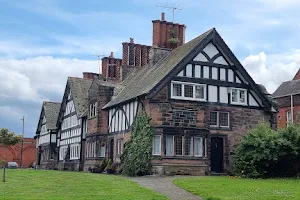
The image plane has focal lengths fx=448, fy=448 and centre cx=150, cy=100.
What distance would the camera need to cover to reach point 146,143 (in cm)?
2978

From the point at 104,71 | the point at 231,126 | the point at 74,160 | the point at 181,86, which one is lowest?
the point at 74,160

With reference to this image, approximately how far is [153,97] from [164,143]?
322 centimetres

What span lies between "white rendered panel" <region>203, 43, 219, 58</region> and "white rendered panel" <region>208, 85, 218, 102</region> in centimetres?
233

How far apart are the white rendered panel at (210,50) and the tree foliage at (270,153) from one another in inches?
277

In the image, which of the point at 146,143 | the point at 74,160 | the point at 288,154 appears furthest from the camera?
the point at 74,160

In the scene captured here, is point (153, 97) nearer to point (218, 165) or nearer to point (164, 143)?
point (164, 143)

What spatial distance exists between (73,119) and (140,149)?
2082cm

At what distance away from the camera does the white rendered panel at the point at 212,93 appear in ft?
107

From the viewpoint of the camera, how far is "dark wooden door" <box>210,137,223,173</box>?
1289 inches

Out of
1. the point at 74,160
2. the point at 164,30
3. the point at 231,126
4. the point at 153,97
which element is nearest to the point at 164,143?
the point at 153,97

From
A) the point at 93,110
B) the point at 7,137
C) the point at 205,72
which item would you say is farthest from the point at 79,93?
the point at 205,72

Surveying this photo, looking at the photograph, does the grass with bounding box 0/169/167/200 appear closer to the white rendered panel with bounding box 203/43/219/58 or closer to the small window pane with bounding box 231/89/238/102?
the white rendered panel with bounding box 203/43/219/58

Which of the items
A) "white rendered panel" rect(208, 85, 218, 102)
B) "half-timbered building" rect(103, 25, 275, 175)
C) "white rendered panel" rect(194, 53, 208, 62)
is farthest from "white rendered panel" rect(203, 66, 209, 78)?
"white rendered panel" rect(208, 85, 218, 102)

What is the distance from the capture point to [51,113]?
5997 cm
